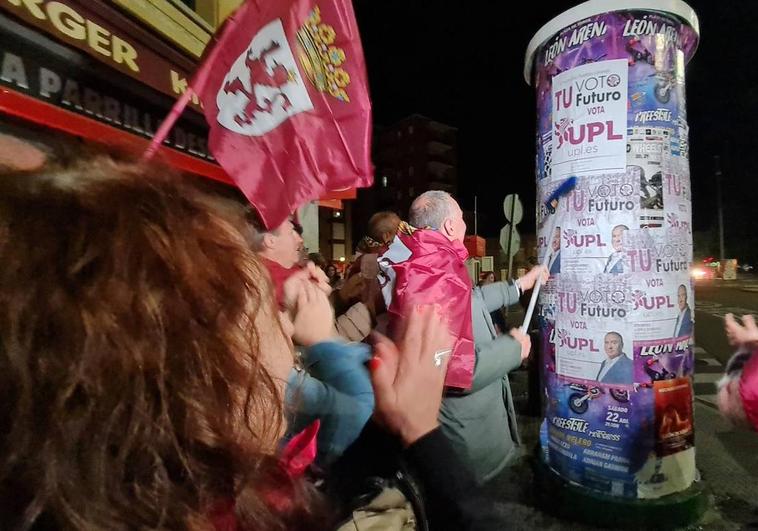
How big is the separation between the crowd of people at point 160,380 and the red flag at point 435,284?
1.09m

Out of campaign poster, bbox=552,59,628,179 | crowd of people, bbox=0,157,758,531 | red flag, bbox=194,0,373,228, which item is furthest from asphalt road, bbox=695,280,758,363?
crowd of people, bbox=0,157,758,531

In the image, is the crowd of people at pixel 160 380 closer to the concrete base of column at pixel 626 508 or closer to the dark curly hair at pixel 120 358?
the dark curly hair at pixel 120 358

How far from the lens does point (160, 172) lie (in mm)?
929

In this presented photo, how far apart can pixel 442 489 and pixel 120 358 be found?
85cm

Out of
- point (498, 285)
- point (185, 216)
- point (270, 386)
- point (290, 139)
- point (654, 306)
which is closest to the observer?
point (185, 216)

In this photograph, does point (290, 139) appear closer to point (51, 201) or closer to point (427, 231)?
point (427, 231)

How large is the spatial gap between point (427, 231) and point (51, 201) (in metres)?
1.92

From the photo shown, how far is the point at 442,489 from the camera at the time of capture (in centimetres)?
118

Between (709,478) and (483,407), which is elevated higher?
(483,407)

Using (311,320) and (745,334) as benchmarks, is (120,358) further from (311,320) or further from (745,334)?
(745,334)

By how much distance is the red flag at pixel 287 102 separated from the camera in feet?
6.95

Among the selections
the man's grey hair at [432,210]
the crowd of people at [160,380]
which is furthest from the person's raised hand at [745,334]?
the crowd of people at [160,380]

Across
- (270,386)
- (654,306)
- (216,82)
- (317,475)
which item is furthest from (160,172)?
(654,306)

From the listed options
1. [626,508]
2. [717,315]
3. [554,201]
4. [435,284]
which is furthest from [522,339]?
[717,315]
